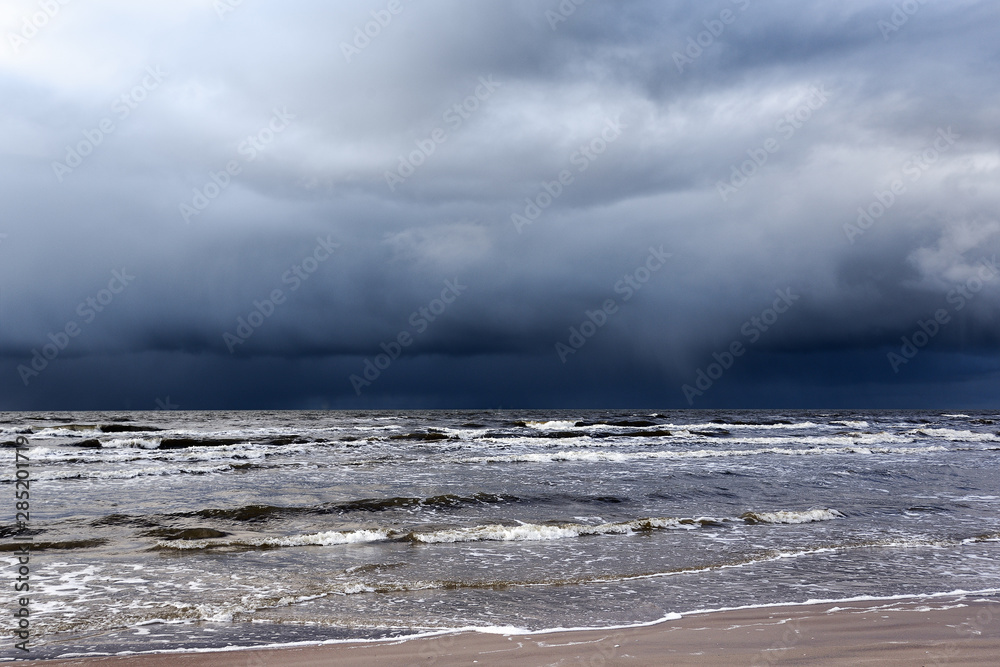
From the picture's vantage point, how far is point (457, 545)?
11023 millimetres

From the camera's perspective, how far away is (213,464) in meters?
24.8

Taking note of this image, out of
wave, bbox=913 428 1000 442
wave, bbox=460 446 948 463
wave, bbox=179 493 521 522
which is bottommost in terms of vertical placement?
wave, bbox=913 428 1000 442

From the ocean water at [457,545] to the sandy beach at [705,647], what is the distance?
401 mm

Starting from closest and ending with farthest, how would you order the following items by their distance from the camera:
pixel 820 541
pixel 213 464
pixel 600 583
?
pixel 600 583 → pixel 820 541 → pixel 213 464

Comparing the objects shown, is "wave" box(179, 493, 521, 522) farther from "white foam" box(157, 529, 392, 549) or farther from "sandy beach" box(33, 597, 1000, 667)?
"sandy beach" box(33, 597, 1000, 667)

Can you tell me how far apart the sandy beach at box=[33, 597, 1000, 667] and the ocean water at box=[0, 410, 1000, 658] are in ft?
1.32

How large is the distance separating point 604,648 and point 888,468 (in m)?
22.4

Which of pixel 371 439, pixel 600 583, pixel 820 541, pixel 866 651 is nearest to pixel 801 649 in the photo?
pixel 866 651

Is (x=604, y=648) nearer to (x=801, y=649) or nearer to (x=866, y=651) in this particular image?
(x=801, y=649)

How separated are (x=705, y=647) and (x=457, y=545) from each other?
578 cm

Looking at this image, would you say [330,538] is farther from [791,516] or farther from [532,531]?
[791,516]

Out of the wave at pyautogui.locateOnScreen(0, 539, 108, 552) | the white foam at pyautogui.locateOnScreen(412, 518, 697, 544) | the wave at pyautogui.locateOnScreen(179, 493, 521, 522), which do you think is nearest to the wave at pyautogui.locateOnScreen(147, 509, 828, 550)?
the white foam at pyautogui.locateOnScreen(412, 518, 697, 544)

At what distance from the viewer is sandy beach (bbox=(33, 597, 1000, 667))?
5.63m
